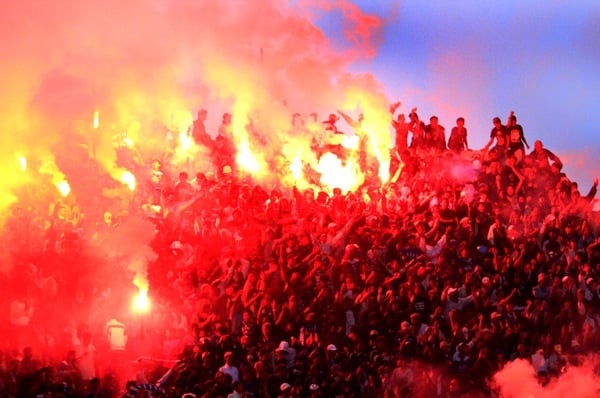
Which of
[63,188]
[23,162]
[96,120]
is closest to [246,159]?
[96,120]

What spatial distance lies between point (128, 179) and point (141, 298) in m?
6.60

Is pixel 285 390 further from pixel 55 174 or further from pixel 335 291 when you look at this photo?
pixel 55 174

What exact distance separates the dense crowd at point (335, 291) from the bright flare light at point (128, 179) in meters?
3.28

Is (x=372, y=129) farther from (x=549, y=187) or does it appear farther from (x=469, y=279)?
(x=469, y=279)

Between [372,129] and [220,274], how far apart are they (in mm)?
6920

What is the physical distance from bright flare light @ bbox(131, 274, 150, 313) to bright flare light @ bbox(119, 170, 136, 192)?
5680 mm

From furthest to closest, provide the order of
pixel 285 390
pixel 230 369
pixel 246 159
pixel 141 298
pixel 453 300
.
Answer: pixel 246 159
pixel 141 298
pixel 453 300
pixel 230 369
pixel 285 390

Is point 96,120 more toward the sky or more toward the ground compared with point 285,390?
more toward the sky

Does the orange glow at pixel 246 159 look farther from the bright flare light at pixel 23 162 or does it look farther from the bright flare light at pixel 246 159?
the bright flare light at pixel 23 162

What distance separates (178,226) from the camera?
716 inches

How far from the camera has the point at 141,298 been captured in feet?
53.4

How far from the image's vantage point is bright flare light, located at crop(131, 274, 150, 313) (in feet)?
52.9

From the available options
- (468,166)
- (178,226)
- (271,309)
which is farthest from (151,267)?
(468,166)

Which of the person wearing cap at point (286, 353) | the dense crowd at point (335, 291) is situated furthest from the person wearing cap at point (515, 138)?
the person wearing cap at point (286, 353)
